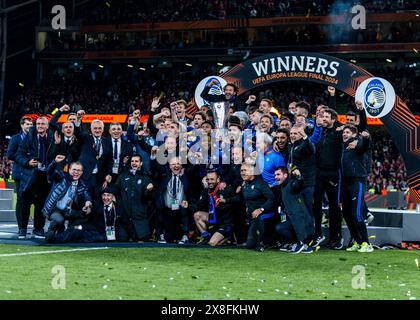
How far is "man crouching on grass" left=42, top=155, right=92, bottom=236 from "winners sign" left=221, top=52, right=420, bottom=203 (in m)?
3.62

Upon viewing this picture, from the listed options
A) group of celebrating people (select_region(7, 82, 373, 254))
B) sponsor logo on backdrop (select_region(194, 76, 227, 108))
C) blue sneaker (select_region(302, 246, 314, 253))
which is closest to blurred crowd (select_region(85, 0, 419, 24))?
sponsor logo on backdrop (select_region(194, 76, 227, 108))

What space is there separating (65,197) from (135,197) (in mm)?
1064

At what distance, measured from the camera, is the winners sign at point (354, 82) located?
14.1 meters

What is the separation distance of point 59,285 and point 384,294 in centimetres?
309

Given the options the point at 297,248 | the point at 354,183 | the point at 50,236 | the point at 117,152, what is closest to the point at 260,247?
the point at 297,248

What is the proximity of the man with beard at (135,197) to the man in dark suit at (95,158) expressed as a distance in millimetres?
340

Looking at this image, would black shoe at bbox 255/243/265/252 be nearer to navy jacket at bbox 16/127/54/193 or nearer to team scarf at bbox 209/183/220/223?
team scarf at bbox 209/183/220/223

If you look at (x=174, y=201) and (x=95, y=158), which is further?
(x=95, y=158)

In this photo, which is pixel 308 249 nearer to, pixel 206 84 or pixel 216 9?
pixel 206 84

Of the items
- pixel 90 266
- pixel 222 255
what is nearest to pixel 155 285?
pixel 90 266

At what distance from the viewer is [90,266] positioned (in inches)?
394

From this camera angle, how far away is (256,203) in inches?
486

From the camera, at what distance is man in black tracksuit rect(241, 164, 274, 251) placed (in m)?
12.2

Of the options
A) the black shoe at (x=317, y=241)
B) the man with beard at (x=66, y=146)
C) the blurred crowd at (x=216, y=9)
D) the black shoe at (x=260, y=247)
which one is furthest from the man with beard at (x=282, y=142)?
the blurred crowd at (x=216, y=9)
